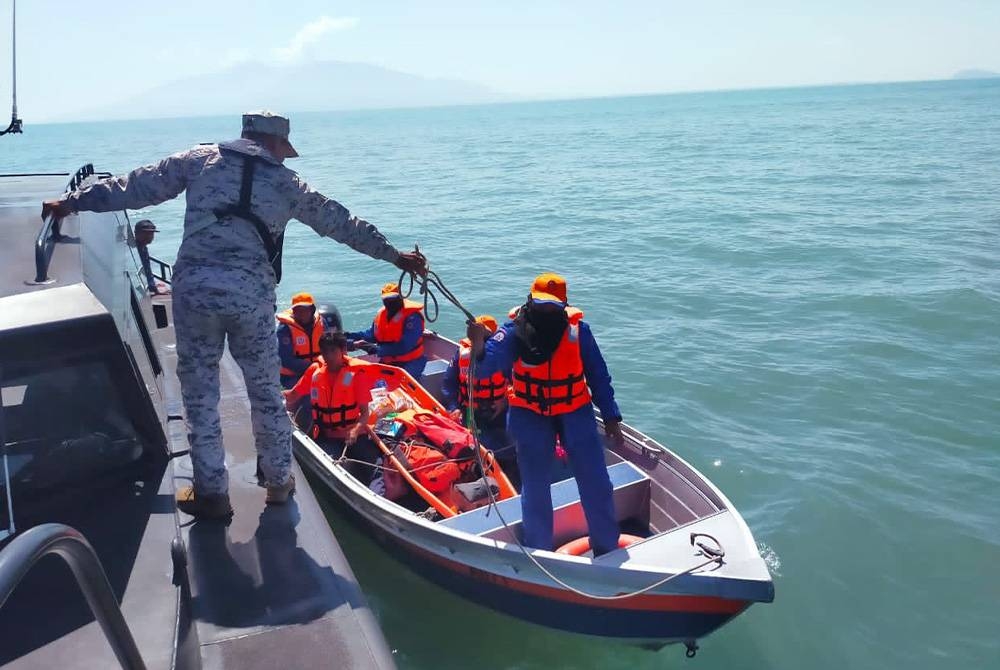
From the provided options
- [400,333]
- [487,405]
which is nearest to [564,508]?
[487,405]

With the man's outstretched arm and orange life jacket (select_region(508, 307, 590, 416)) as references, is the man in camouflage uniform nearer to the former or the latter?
the man's outstretched arm

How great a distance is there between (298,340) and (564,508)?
4.15 metres

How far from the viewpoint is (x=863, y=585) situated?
706cm

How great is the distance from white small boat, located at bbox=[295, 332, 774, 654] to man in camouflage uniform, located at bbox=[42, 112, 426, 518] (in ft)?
7.08

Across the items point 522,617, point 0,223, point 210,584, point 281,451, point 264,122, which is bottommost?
point 522,617

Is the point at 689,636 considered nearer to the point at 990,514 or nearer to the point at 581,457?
the point at 581,457

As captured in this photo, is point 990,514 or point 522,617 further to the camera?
point 990,514

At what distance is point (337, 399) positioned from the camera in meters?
7.27

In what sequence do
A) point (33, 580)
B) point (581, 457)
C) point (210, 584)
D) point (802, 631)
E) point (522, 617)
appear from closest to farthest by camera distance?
point (33, 580)
point (210, 584)
point (581, 457)
point (522, 617)
point (802, 631)

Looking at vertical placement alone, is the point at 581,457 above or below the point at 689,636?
above

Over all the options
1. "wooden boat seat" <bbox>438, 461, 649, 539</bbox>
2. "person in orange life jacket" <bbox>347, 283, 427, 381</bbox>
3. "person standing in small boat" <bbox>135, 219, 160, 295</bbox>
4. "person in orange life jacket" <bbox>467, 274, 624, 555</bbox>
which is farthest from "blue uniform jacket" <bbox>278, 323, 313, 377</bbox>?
"person in orange life jacket" <bbox>467, 274, 624, 555</bbox>

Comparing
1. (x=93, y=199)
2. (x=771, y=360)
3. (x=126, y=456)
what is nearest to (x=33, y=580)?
(x=126, y=456)

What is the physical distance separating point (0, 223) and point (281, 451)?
Answer: 1.79 metres

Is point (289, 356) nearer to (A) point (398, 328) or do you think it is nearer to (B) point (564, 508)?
(A) point (398, 328)
